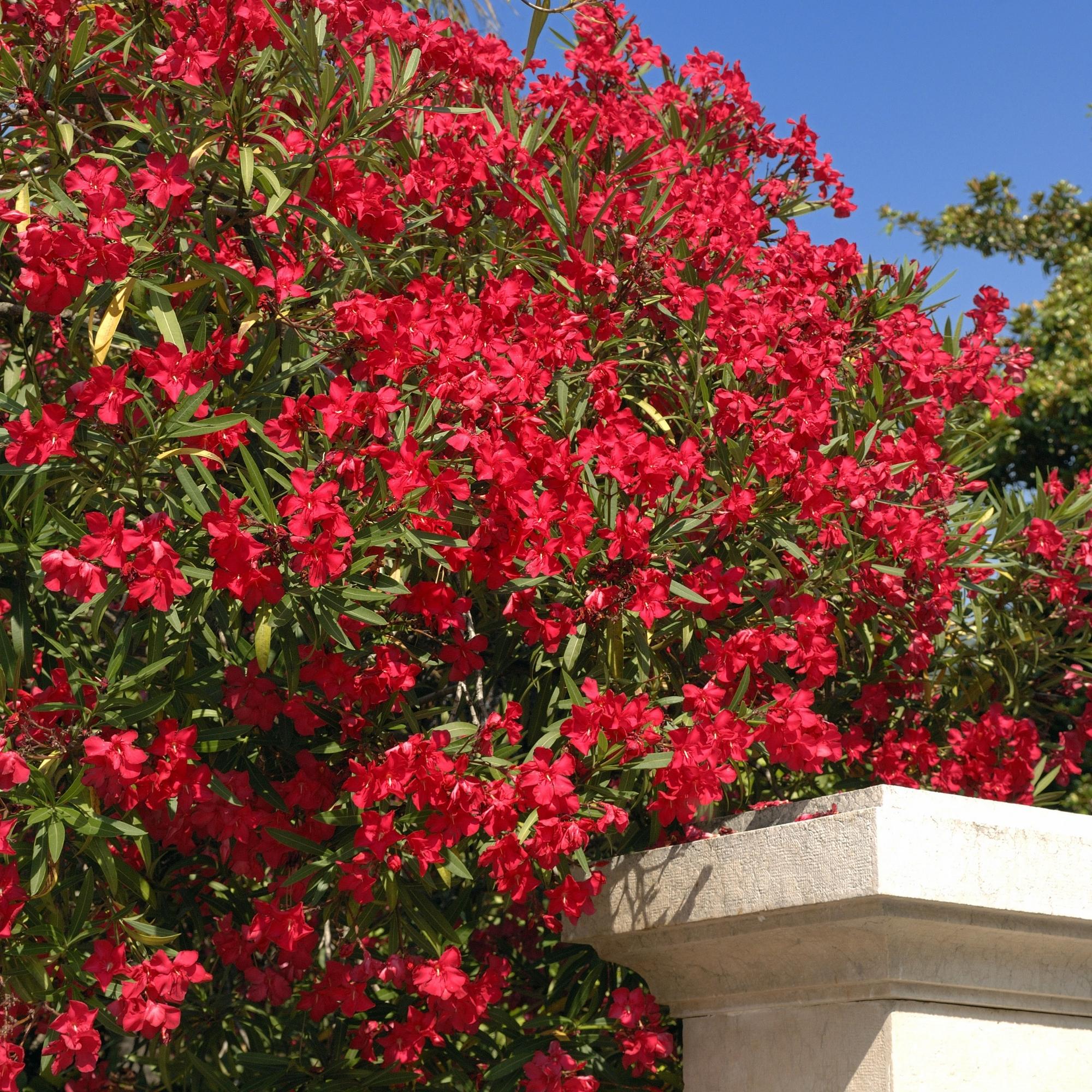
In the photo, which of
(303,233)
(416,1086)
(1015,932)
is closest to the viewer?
(1015,932)

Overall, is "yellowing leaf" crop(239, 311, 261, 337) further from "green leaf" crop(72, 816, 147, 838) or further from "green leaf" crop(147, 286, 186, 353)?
"green leaf" crop(72, 816, 147, 838)

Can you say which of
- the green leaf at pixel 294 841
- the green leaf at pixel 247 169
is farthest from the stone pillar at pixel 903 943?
the green leaf at pixel 247 169

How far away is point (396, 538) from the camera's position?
2324 mm

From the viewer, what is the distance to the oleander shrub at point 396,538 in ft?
7.59

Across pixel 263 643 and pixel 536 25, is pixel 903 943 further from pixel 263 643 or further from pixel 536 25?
pixel 536 25

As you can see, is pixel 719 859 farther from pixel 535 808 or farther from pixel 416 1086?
pixel 416 1086

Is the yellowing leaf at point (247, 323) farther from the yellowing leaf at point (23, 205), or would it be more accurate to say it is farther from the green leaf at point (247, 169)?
the yellowing leaf at point (23, 205)

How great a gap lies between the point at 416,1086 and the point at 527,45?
268 centimetres

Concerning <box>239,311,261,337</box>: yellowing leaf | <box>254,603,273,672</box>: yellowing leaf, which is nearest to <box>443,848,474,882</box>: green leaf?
<box>254,603,273,672</box>: yellowing leaf

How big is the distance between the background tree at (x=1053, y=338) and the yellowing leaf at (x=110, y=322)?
481 centimetres

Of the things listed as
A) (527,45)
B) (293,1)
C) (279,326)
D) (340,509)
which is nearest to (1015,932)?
(340,509)

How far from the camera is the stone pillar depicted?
196 cm

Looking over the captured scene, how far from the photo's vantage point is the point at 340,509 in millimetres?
2174

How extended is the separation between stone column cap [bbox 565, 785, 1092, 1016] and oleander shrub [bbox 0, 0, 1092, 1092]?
10.9 inches
